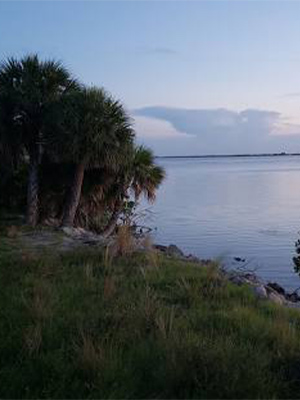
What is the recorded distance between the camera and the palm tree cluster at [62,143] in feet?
59.6

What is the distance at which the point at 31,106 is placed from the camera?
61.0 feet

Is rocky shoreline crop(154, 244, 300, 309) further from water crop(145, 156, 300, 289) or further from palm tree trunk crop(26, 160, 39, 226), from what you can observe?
palm tree trunk crop(26, 160, 39, 226)

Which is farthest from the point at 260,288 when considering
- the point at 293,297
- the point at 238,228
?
the point at 238,228

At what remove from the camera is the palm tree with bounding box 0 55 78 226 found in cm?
Result: 1858

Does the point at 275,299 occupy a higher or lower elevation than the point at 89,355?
lower

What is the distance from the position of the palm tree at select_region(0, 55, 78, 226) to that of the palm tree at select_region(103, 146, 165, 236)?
112 inches

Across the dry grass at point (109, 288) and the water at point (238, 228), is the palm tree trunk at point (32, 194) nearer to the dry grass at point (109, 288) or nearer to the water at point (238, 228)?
the water at point (238, 228)

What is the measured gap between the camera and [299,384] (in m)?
6.29

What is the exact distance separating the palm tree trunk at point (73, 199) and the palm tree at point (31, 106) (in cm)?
92

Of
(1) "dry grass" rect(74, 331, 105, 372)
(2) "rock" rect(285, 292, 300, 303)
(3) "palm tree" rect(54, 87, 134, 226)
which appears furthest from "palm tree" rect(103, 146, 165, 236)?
(1) "dry grass" rect(74, 331, 105, 372)

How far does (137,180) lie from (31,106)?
447 cm

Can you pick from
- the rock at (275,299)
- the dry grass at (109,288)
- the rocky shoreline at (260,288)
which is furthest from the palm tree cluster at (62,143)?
the dry grass at (109,288)

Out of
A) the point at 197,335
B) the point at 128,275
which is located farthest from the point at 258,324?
the point at 128,275

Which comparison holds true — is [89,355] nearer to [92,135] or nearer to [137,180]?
[92,135]
